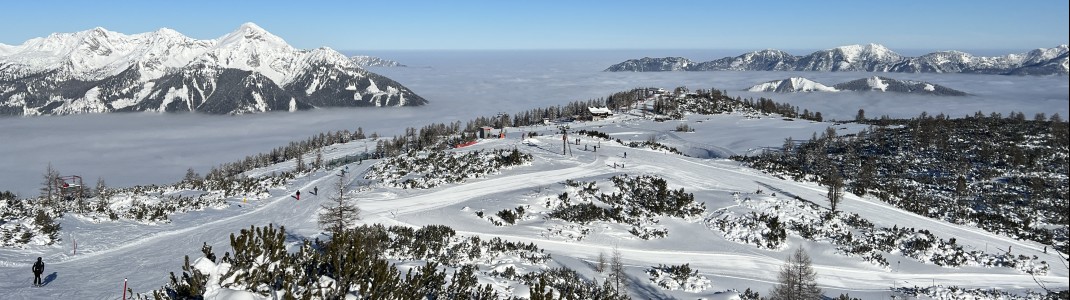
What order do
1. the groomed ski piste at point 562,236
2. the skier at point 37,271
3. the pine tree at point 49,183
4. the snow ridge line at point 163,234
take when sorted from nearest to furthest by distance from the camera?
the skier at point 37,271 → the groomed ski piste at point 562,236 → the snow ridge line at point 163,234 → the pine tree at point 49,183

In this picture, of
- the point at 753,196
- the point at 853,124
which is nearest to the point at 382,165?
the point at 753,196

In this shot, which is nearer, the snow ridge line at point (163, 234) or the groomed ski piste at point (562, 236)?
the groomed ski piste at point (562, 236)

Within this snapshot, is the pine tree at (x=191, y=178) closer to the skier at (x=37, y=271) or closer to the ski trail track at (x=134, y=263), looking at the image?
the ski trail track at (x=134, y=263)

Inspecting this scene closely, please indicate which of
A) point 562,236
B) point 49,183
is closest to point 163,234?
point 562,236

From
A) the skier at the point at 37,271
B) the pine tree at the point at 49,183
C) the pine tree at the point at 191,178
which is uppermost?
the skier at the point at 37,271

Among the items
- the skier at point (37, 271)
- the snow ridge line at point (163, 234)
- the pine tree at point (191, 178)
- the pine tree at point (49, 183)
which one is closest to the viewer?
the skier at point (37, 271)

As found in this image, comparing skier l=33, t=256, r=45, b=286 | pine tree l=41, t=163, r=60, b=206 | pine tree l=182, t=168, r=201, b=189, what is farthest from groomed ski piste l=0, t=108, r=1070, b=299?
pine tree l=41, t=163, r=60, b=206

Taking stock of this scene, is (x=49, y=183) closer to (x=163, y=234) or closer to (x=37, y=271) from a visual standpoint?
(x=163, y=234)

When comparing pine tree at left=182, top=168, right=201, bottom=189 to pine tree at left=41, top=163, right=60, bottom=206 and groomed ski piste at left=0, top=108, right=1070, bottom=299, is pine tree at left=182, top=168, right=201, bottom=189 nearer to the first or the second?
pine tree at left=41, top=163, right=60, bottom=206

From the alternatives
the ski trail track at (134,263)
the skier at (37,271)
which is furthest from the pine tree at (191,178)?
the skier at (37,271)
